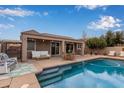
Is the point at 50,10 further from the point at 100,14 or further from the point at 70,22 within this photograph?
the point at 100,14

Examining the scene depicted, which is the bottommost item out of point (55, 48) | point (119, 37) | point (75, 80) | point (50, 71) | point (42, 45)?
point (75, 80)

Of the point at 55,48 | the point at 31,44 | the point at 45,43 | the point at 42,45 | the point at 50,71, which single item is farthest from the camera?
the point at 55,48

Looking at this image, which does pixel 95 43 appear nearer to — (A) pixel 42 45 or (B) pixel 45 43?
(B) pixel 45 43

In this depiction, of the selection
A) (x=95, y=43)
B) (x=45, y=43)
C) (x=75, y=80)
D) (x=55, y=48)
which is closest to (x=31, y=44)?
(x=45, y=43)

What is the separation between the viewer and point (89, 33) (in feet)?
101

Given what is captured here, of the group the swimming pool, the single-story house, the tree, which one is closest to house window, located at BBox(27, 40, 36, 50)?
the single-story house

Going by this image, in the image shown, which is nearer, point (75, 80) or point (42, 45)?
point (75, 80)

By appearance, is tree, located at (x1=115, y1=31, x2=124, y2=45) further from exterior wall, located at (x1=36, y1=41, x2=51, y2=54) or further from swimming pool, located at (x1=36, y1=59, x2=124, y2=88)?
swimming pool, located at (x1=36, y1=59, x2=124, y2=88)

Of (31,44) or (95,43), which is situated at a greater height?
(95,43)

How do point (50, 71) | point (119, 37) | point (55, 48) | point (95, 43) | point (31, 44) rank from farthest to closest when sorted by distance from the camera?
point (119, 37) → point (95, 43) → point (55, 48) → point (31, 44) → point (50, 71)

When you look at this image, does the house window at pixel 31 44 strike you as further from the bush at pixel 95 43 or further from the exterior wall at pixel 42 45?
the bush at pixel 95 43

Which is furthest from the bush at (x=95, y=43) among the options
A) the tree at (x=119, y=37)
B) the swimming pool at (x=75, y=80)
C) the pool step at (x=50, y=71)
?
the pool step at (x=50, y=71)

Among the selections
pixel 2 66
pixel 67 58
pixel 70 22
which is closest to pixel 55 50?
pixel 67 58

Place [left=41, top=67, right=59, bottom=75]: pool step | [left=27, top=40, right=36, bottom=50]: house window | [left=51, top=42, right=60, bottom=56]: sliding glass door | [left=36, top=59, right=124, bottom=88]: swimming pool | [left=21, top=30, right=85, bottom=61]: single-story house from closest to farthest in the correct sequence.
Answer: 1. [left=36, top=59, right=124, bottom=88]: swimming pool
2. [left=41, top=67, right=59, bottom=75]: pool step
3. [left=21, top=30, right=85, bottom=61]: single-story house
4. [left=27, top=40, right=36, bottom=50]: house window
5. [left=51, top=42, right=60, bottom=56]: sliding glass door
